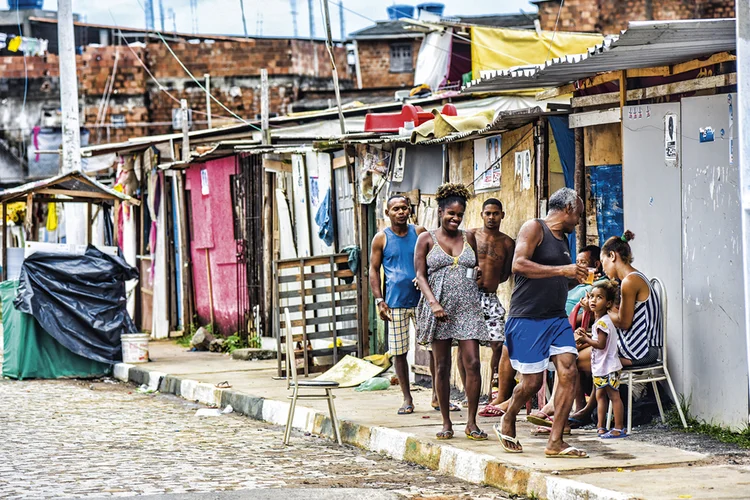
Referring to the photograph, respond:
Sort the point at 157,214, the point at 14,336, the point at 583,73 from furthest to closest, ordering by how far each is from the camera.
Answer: the point at 157,214 → the point at 14,336 → the point at 583,73

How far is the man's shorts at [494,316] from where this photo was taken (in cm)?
970

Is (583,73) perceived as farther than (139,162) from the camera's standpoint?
No

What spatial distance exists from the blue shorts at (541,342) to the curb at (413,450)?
684 mm

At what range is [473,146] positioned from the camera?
36.0 feet

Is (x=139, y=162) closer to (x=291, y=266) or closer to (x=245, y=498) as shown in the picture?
(x=291, y=266)

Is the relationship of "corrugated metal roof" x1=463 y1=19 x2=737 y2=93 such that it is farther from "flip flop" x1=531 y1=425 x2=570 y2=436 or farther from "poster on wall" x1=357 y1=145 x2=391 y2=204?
"poster on wall" x1=357 y1=145 x2=391 y2=204

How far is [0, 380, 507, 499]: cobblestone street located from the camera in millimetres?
7047

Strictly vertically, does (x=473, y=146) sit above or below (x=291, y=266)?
above

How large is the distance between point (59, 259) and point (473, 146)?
6.28m

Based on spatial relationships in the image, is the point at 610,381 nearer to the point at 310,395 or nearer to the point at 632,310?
the point at 632,310

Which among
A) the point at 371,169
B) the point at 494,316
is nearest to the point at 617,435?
the point at 494,316

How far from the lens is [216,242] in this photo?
1823 centimetres

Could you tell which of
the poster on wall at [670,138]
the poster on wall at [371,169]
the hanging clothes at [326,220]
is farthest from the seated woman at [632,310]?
the hanging clothes at [326,220]

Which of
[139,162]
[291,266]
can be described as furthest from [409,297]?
[139,162]
